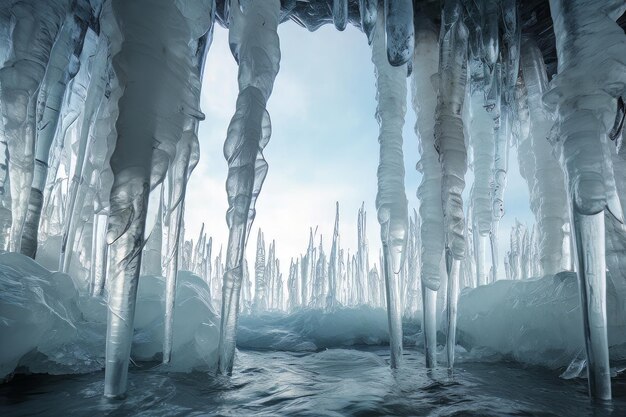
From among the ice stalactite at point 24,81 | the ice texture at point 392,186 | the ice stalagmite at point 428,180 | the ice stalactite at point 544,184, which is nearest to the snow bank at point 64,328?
the ice stalactite at point 24,81

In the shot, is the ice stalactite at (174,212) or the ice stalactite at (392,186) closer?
the ice stalactite at (174,212)

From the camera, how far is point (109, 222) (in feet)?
7.98

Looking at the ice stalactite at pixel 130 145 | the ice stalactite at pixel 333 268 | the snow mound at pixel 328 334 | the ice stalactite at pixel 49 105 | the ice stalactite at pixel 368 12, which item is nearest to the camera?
the ice stalactite at pixel 130 145

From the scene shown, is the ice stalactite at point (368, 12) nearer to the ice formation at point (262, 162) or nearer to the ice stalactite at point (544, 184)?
the ice formation at point (262, 162)

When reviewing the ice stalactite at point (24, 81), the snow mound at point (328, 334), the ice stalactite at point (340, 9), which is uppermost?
the ice stalactite at point (340, 9)

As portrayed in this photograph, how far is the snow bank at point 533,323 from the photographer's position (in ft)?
14.6

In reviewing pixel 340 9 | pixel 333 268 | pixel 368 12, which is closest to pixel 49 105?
pixel 340 9

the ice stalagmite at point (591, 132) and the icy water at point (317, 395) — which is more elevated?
the ice stalagmite at point (591, 132)

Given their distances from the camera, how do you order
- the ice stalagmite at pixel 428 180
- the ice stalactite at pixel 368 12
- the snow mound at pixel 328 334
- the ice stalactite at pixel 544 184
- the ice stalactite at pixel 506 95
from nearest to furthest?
the ice stalagmite at pixel 428 180 → the ice stalactite at pixel 368 12 → the ice stalactite at pixel 506 95 → the ice stalactite at pixel 544 184 → the snow mound at pixel 328 334

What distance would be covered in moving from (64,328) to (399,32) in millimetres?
5724

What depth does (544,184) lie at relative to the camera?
634cm

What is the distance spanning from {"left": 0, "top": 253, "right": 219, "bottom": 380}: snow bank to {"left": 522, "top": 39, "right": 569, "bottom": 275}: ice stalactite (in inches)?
257

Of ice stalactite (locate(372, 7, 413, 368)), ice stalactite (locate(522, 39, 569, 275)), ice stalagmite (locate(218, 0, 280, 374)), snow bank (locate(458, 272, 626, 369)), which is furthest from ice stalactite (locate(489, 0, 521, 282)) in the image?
ice stalagmite (locate(218, 0, 280, 374))

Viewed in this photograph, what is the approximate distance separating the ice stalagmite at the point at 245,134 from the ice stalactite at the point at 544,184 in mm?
5431
